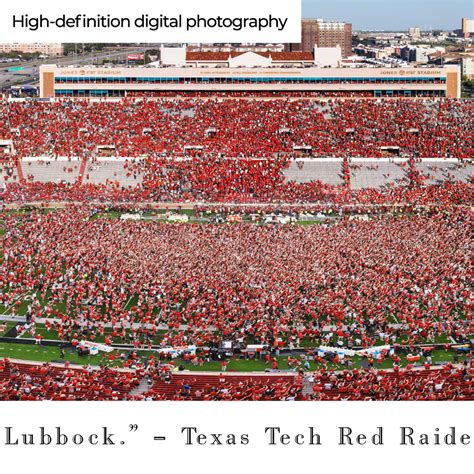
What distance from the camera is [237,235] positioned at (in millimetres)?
38250

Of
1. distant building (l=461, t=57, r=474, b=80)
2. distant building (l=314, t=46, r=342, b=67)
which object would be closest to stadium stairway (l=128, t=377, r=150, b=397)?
distant building (l=314, t=46, r=342, b=67)

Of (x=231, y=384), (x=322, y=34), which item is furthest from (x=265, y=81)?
(x=322, y=34)

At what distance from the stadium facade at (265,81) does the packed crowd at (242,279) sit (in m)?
26.7

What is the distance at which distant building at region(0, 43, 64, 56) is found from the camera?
187 m

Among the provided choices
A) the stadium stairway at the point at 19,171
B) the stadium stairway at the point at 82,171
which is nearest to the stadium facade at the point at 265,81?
the stadium stairway at the point at 82,171

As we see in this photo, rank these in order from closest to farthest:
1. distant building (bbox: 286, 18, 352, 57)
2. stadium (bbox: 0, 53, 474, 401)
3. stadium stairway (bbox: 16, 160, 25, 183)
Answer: stadium (bbox: 0, 53, 474, 401) → stadium stairway (bbox: 16, 160, 25, 183) → distant building (bbox: 286, 18, 352, 57)

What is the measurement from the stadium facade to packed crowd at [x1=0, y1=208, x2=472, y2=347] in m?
26.7

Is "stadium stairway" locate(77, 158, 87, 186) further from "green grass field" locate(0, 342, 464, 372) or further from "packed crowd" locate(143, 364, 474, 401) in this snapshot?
"packed crowd" locate(143, 364, 474, 401)

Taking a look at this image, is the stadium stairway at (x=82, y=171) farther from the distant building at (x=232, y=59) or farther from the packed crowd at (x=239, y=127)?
the distant building at (x=232, y=59)

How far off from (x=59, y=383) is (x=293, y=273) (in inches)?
491

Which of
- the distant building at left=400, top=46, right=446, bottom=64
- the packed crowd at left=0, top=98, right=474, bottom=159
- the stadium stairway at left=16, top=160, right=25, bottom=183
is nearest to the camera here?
the stadium stairway at left=16, top=160, right=25, bottom=183

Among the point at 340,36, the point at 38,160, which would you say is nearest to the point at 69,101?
the point at 38,160

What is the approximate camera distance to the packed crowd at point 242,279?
26.9 meters

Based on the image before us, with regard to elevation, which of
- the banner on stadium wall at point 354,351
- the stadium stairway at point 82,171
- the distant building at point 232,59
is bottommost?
the banner on stadium wall at point 354,351
